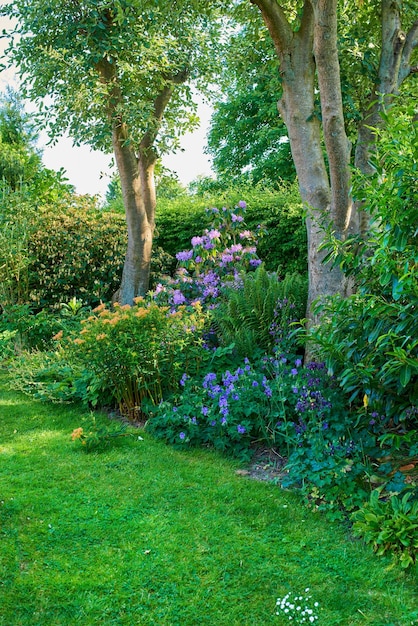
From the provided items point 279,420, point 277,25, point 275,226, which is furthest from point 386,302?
point 275,226

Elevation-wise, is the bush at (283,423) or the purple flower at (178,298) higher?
the purple flower at (178,298)

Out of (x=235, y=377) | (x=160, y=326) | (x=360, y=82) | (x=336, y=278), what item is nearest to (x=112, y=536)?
(x=235, y=377)

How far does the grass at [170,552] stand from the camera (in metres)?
2.65

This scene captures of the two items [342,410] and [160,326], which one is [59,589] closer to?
[342,410]


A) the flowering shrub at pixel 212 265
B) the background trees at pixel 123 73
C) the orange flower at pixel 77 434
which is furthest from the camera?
the background trees at pixel 123 73

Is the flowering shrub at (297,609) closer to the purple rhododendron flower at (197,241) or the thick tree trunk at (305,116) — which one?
the thick tree trunk at (305,116)

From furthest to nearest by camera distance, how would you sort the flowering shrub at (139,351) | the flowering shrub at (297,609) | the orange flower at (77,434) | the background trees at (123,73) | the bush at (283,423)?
the background trees at (123,73) → the flowering shrub at (139,351) → the orange flower at (77,434) → the bush at (283,423) → the flowering shrub at (297,609)

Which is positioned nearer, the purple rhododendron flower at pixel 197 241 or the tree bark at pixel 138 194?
the purple rhododendron flower at pixel 197 241

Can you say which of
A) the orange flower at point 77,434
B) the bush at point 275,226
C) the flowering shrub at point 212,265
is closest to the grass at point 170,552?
the orange flower at point 77,434

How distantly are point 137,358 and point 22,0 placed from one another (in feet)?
23.0

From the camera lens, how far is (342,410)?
13.8ft

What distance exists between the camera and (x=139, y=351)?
5.07 metres

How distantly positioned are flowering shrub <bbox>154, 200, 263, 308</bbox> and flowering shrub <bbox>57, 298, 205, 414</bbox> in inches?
52.1

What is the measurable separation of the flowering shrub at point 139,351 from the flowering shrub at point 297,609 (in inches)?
102
